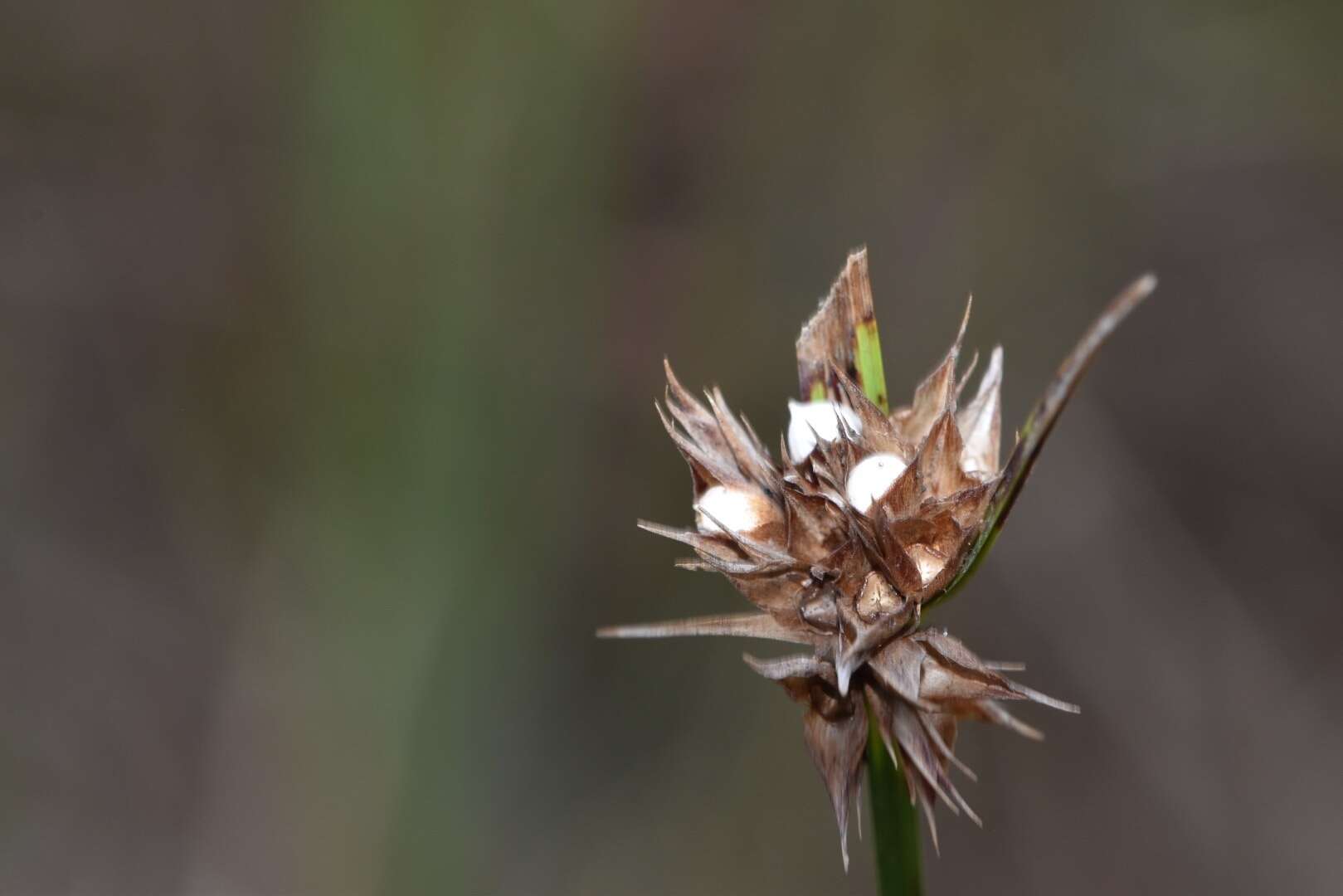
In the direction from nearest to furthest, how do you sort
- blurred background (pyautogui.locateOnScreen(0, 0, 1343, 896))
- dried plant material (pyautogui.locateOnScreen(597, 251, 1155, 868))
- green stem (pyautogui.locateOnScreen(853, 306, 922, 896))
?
dried plant material (pyautogui.locateOnScreen(597, 251, 1155, 868)), green stem (pyautogui.locateOnScreen(853, 306, 922, 896)), blurred background (pyautogui.locateOnScreen(0, 0, 1343, 896))

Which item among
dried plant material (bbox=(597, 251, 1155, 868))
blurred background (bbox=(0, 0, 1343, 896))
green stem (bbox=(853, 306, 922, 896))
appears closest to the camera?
dried plant material (bbox=(597, 251, 1155, 868))

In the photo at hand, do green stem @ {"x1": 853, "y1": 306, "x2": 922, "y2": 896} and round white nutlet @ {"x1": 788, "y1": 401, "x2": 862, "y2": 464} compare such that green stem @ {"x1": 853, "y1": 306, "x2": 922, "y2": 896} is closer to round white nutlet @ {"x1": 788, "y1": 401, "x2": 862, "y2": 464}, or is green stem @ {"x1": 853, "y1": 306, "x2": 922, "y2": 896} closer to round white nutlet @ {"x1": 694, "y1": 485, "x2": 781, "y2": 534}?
round white nutlet @ {"x1": 788, "y1": 401, "x2": 862, "y2": 464}

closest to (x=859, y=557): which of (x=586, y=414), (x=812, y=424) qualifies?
(x=812, y=424)

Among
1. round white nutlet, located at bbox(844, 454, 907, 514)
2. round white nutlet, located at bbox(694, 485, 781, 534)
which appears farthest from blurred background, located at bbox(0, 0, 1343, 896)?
round white nutlet, located at bbox(844, 454, 907, 514)

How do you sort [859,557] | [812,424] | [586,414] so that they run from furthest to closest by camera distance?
[586,414], [812,424], [859,557]

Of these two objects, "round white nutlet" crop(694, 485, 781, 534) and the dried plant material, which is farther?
"round white nutlet" crop(694, 485, 781, 534)

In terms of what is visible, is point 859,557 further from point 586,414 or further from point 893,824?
point 586,414

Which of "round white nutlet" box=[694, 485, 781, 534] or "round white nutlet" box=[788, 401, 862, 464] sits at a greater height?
"round white nutlet" box=[788, 401, 862, 464]

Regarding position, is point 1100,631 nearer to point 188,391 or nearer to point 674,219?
point 674,219
